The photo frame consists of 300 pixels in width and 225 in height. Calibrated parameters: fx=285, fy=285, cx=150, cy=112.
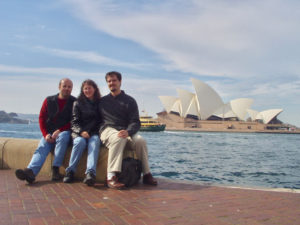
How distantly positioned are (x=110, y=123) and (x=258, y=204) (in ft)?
5.44

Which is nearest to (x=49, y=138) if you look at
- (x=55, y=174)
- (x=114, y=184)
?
(x=55, y=174)

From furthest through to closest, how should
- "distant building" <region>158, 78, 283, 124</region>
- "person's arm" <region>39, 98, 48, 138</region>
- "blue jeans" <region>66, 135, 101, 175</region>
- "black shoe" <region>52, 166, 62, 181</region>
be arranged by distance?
1. "distant building" <region>158, 78, 283, 124</region>
2. "person's arm" <region>39, 98, 48, 138</region>
3. "black shoe" <region>52, 166, 62, 181</region>
4. "blue jeans" <region>66, 135, 101, 175</region>

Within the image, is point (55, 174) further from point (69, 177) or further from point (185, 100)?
point (185, 100)

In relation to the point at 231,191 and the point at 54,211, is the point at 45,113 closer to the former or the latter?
the point at 54,211

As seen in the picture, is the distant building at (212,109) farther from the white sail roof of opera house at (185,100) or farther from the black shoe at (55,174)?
the black shoe at (55,174)

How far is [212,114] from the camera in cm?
5497

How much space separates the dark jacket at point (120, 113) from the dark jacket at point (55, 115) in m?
0.44

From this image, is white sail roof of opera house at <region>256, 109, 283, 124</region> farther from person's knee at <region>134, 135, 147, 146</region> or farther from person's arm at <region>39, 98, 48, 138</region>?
person's arm at <region>39, 98, 48, 138</region>

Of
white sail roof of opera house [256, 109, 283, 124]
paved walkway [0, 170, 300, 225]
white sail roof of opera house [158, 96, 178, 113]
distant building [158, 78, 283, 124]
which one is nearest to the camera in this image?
paved walkway [0, 170, 300, 225]

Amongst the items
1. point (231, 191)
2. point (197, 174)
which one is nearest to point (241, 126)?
point (197, 174)

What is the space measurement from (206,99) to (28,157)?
164 ft

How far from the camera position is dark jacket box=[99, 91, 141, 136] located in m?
3.11

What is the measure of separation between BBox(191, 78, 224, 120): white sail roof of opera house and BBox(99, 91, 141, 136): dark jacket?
46420mm

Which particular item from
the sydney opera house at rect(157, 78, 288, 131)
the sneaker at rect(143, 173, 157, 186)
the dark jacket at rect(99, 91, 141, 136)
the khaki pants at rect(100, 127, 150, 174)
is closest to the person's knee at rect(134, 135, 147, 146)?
the khaki pants at rect(100, 127, 150, 174)
